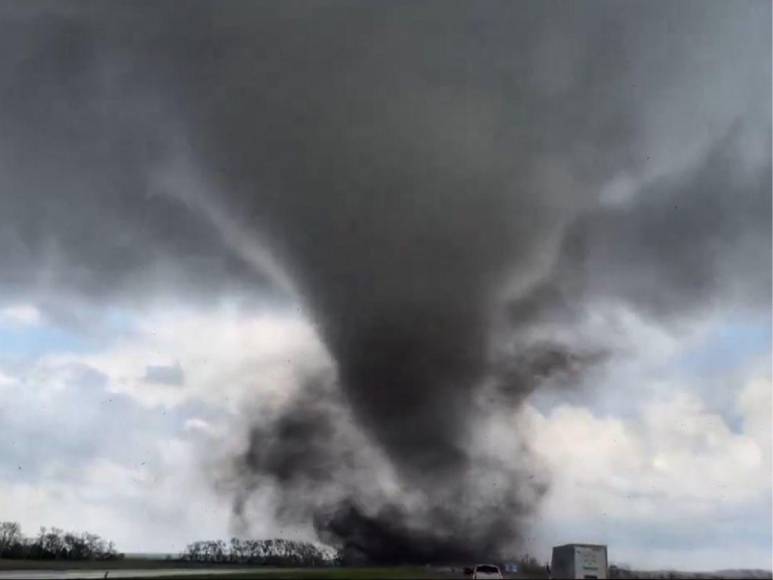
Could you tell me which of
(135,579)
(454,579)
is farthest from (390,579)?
(135,579)

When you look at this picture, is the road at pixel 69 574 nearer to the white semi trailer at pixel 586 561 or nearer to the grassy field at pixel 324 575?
the grassy field at pixel 324 575

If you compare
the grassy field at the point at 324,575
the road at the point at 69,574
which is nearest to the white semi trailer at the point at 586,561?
the grassy field at the point at 324,575

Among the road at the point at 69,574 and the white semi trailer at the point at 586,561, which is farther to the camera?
the white semi trailer at the point at 586,561

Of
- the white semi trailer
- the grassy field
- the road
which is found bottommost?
the road

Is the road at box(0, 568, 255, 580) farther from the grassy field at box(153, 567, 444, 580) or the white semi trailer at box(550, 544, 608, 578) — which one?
the white semi trailer at box(550, 544, 608, 578)

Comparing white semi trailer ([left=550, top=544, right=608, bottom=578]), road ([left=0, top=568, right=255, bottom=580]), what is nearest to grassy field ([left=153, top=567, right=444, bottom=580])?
road ([left=0, top=568, right=255, bottom=580])

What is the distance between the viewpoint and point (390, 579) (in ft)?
248

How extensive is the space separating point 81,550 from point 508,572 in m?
109

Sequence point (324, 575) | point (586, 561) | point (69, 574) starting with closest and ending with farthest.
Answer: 1. point (586, 561)
2. point (324, 575)
3. point (69, 574)

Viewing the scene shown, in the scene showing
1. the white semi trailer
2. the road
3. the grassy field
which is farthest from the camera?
the white semi trailer

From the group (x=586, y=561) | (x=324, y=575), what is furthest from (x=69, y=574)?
(x=586, y=561)

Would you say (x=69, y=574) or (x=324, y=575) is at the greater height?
(x=324, y=575)

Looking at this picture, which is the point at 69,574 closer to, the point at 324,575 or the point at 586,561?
the point at 324,575

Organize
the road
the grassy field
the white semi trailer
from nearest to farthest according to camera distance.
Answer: the road, the grassy field, the white semi trailer
